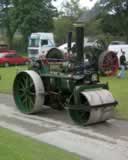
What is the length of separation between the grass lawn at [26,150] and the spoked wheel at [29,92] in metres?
2.72

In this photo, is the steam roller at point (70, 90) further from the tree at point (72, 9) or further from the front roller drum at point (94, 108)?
the tree at point (72, 9)

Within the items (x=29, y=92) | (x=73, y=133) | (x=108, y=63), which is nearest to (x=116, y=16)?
(x=108, y=63)

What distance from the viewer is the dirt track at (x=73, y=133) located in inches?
282

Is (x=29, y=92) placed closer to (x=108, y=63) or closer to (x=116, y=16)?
(x=108, y=63)

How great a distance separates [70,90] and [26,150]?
352cm

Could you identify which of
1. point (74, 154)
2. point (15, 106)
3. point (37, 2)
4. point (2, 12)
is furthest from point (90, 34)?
point (74, 154)

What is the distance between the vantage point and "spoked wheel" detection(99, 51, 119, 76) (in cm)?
1994

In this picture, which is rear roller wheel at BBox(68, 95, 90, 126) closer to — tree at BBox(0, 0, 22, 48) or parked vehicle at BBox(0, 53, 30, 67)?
parked vehicle at BBox(0, 53, 30, 67)

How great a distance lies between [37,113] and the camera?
10.9 metres

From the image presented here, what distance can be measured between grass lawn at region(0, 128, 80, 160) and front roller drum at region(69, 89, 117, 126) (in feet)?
6.06

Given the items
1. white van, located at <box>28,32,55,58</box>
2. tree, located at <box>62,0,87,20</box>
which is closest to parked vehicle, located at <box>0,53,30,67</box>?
white van, located at <box>28,32,55,58</box>

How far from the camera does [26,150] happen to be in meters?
6.62

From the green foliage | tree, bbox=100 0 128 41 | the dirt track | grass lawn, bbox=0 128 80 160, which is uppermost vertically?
the green foliage

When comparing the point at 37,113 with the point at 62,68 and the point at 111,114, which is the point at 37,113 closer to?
the point at 62,68
